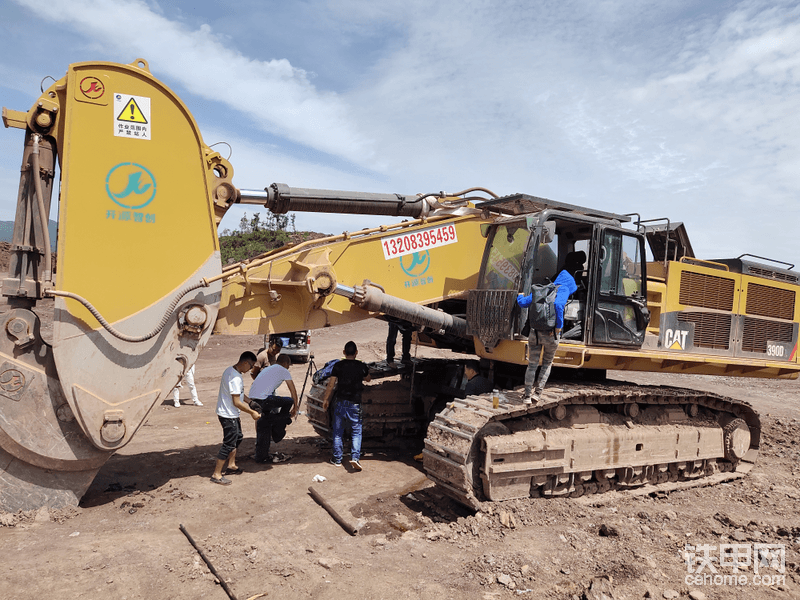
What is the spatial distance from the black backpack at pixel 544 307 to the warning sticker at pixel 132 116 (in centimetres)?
405

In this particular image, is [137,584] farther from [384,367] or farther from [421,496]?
[384,367]

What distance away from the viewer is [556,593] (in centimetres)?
418

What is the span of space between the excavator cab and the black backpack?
386mm

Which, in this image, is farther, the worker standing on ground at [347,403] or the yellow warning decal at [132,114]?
the worker standing on ground at [347,403]

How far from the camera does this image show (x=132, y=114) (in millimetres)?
5059

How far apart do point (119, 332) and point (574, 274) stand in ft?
16.5

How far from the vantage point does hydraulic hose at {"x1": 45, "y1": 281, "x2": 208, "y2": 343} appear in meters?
4.66

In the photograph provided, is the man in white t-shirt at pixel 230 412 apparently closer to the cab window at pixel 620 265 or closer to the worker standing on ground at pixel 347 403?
the worker standing on ground at pixel 347 403

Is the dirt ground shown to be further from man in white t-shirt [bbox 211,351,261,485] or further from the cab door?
the cab door

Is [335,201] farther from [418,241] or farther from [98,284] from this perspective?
[98,284]

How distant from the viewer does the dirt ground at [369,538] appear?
4117 millimetres

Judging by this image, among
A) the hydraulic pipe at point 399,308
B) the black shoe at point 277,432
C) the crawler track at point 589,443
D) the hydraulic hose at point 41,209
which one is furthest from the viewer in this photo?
the black shoe at point 277,432

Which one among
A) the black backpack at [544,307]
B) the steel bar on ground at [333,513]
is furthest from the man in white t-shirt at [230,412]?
the black backpack at [544,307]

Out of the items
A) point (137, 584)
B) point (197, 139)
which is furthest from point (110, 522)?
point (197, 139)
